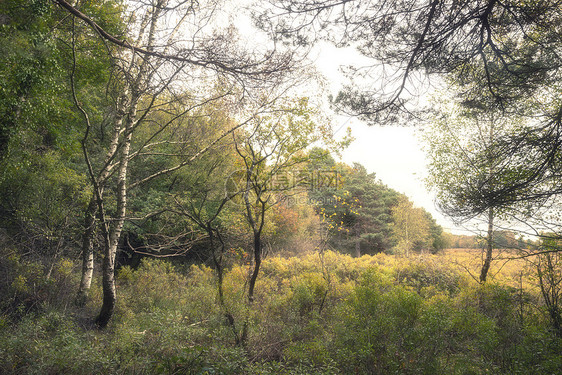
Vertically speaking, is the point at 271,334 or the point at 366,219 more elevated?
the point at 366,219

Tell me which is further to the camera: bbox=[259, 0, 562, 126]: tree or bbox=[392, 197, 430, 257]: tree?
bbox=[392, 197, 430, 257]: tree

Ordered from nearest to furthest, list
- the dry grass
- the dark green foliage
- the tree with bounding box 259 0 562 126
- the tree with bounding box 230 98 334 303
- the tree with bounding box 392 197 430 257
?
the tree with bounding box 259 0 562 126 < the tree with bounding box 230 98 334 303 < the dry grass < the tree with bounding box 392 197 430 257 < the dark green foliage

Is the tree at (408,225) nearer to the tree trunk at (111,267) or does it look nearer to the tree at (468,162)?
the tree at (468,162)

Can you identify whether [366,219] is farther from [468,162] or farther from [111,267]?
[111,267]

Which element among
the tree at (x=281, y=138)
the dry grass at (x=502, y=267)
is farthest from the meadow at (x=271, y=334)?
the tree at (x=281, y=138)

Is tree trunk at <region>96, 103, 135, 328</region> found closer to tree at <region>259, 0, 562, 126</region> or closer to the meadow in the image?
the meadow

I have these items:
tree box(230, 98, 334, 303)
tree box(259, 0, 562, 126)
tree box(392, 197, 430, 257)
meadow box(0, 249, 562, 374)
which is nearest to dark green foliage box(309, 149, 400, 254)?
tree box(392, 197, 430, 257)

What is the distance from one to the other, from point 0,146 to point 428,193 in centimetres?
1215

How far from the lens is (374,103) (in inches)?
165

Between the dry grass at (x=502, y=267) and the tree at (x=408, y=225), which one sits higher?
the tree at (x=408, y=225)

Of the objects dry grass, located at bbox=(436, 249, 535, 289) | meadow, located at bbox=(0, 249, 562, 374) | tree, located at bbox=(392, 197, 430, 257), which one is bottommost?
meadow, located at bbox=(0, 249, 562, 374)

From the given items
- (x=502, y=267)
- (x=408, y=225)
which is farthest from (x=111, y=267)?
(x=408, y=225)

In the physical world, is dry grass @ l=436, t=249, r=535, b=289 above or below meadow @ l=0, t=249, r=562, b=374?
above

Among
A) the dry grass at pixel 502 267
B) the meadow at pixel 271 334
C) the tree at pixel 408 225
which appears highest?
the tree at pixel 408 225
